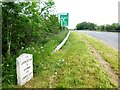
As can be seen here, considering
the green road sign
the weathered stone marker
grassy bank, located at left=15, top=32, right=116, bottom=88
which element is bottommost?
grassy bank, located at left=15, top=32, right=116, bottom=88

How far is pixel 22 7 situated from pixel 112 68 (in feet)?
13.2

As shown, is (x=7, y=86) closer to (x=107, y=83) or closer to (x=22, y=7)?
(x=107, y=83)

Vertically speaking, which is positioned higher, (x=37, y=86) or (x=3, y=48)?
(x=3, y=48)

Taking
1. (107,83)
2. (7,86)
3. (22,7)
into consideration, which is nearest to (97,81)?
(107,83)

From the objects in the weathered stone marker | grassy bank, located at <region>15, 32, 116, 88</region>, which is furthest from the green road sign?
the weathered stone marker

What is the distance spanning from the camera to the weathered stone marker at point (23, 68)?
581 cm

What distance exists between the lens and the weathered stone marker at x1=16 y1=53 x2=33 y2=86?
581cm

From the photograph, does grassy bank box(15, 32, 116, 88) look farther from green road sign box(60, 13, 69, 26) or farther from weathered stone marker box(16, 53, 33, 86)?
A: green road sign box(60, 13, 69, 26)

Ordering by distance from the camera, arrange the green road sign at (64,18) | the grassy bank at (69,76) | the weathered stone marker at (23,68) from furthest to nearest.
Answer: the green road sign at (64,18) → the grassy bank at (69,76) → the weathered stone marker at (23,68)

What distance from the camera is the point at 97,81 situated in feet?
20.5

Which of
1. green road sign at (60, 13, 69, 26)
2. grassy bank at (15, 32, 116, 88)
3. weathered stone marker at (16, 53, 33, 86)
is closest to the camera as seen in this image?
weathered stone marker at (16, 53, 33, 86)

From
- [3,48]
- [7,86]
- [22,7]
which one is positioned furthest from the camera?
[3,48]

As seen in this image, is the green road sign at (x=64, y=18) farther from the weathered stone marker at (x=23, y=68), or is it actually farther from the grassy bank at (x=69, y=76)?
the weathered stone marker at (x=23, y=68)

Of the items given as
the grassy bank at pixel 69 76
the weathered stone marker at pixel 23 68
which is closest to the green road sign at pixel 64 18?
the grassy bank at pixel 69 76
